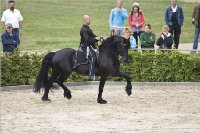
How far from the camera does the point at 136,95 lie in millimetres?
22219

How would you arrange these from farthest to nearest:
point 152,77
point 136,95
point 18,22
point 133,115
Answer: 1. point 18,22
2. point 152,77
3. point 136,95
4. point 133,115

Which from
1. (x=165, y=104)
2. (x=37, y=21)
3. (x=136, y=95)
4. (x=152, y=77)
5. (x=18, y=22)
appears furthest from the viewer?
(x=37, y=21)

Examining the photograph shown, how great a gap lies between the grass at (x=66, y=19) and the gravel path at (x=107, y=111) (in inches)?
410

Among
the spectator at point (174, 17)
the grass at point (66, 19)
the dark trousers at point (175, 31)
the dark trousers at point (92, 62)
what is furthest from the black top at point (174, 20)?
the dark trousers at point (92, 62)

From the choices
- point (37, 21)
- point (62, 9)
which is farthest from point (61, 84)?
point (62, 9)

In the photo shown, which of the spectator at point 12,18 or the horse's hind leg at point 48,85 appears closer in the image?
the horse's hind leg at point 48,85

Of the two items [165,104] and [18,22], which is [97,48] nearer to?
[165,104]

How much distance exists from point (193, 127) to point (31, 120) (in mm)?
3650

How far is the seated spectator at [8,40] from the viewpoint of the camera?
78.5ft

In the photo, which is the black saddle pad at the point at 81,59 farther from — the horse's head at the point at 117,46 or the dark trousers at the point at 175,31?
the dark trousers at the point at 175,31

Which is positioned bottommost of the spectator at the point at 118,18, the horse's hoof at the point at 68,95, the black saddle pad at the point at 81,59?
the horse's hoof at the point at 68,95

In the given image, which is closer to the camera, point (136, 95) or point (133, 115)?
point (133, 115)

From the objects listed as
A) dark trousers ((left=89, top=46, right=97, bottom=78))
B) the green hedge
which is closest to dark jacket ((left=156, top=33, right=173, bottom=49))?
the green hedge

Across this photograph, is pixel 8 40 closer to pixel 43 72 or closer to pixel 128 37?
pixel 43 72
